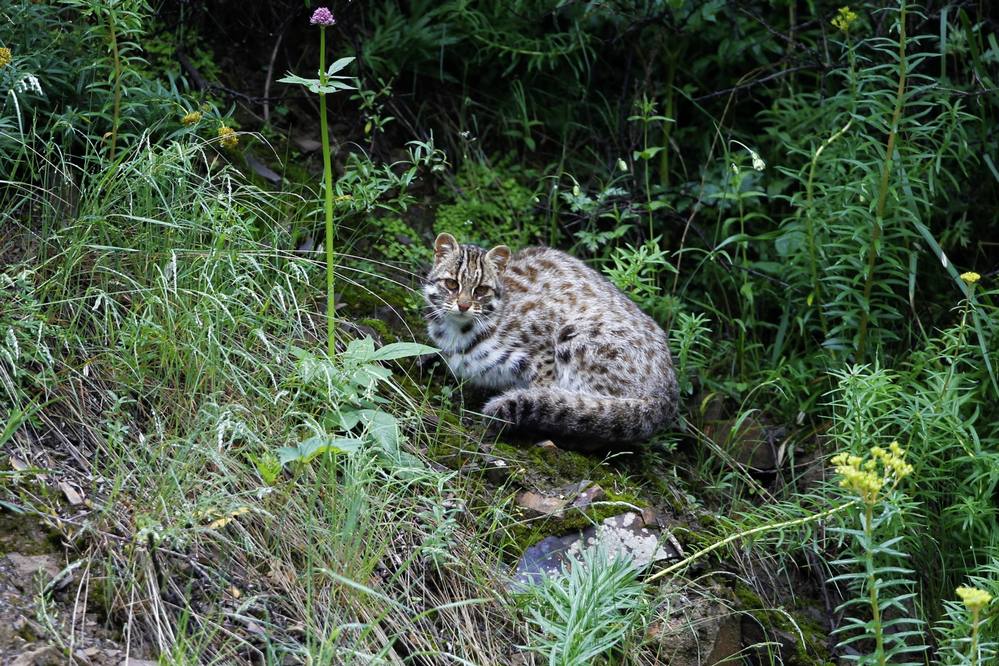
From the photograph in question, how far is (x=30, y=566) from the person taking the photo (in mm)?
3861

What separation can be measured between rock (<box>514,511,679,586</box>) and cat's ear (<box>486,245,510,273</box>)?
1.84 meters

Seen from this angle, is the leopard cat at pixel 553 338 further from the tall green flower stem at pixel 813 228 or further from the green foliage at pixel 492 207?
the tall green flower stem at pixel 813 228

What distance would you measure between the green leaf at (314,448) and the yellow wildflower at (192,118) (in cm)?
220

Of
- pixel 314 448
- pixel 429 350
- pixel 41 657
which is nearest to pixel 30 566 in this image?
pixel 41 657

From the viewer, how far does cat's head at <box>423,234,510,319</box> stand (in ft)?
19.6

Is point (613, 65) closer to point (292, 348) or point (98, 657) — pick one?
point (292, 348)

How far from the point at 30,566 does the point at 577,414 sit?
2.63m

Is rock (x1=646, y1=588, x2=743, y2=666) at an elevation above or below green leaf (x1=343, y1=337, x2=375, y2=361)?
below

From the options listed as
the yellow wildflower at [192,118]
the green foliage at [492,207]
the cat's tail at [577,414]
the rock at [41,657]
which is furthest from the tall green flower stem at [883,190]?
the rock at [41,657]

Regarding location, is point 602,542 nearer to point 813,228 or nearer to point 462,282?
point 462,282

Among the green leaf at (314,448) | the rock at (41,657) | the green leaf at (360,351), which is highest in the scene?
the green leaf at (314,448)

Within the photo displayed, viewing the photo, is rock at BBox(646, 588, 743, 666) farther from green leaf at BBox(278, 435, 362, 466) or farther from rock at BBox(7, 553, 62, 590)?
rock at BBox(7, 553, 62, 590)

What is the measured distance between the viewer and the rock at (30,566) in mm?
3799

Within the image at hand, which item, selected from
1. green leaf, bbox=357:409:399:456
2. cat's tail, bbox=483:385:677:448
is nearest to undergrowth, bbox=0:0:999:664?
green leaf, bbox=357:409:399:456
